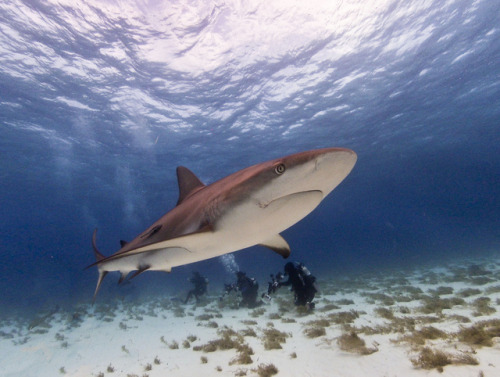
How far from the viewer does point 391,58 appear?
1672 cm

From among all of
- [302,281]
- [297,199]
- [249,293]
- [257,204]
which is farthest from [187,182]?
[249,293]

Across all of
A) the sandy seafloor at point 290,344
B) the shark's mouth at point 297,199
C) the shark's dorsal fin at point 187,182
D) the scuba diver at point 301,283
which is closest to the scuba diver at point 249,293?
the sandy seafloor at point 290,344


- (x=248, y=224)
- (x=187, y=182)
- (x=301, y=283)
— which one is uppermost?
(x=187, y=182)

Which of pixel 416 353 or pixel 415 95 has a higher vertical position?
pixel 415 95

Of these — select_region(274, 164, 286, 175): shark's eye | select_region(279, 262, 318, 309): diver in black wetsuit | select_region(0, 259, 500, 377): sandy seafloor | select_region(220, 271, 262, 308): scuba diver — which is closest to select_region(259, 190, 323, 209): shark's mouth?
select_region(274, 164, 286, 175): shark's eye

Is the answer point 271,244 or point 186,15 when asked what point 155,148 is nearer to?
point 186,15

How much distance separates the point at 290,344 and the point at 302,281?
360 centimetres

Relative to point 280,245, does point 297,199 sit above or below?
above

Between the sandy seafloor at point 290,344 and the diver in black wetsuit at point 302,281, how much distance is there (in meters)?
0.55

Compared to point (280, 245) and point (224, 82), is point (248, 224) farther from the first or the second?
point (224, 82)

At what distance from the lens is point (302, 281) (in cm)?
938

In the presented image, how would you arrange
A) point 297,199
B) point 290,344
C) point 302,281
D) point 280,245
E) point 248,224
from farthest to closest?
point 302,281, point 290,344, point 280,245, point 248,224, point 297,199

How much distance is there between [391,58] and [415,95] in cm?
686

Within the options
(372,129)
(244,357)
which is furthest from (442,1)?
(244,357)
